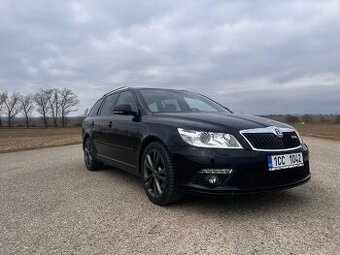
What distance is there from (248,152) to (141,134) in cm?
161

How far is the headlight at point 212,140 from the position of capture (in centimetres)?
426

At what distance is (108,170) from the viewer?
26.0 ft

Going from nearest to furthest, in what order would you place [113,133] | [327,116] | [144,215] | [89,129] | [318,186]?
[144,215], [318,186], [113,133], [89,129], [327,116]

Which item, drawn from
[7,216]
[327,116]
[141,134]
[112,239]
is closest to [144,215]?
[112,239]

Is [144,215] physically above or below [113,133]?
below

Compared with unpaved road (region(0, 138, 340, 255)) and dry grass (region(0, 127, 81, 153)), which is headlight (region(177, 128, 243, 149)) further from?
dry grass (region(0, 127, 81, 153))

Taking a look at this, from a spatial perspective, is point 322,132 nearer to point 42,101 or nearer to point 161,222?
point 161,222

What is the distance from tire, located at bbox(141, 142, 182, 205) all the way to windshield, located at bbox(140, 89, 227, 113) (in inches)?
31.3

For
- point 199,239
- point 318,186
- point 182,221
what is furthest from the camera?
point 318,186

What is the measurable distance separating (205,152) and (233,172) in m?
0.35

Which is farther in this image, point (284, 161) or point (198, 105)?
point (198, 105)

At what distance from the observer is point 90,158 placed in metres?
7.89

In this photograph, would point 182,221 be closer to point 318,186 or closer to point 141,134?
point 141,134

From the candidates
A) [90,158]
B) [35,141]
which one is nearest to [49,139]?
[35,141]
